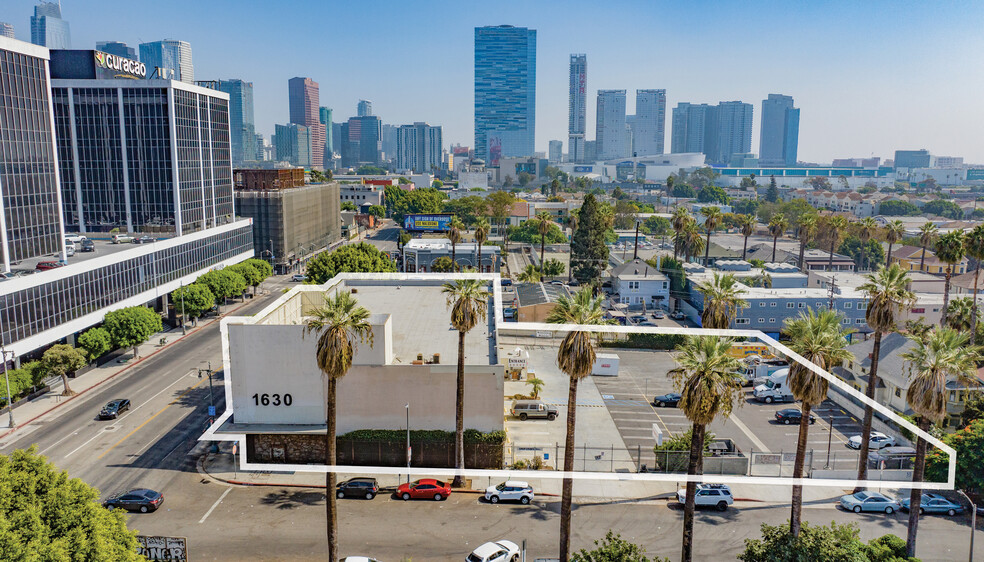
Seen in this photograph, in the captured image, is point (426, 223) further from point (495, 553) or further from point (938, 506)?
point (938, 506)

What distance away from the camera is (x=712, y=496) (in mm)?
29703

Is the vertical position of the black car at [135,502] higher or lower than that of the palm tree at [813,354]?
lower

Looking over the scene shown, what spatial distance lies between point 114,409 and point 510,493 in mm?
26360

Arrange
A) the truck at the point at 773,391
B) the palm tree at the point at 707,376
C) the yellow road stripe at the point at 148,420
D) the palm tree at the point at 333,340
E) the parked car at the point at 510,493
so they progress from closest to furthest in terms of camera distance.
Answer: the palm tree at the point at 707,376, the palm tree at the point at 333,340, the parked car at the point at 510,493, the yellow road stripe at the point at 148,420, the truck at the point at 773,391

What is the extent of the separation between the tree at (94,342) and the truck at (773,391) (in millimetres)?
47044

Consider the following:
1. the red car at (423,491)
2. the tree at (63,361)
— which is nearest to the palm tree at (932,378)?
the red car at (423,491)

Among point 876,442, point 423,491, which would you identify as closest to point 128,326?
point 423,491

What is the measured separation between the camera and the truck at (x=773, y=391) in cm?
4241

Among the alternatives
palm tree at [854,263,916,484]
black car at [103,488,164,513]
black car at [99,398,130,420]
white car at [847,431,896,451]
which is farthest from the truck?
black car at [99,398,130,420]

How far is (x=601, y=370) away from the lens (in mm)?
46969

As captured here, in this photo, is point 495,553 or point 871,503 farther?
point 871,503

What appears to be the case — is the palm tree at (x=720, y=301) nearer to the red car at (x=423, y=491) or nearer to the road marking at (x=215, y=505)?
the red car at (x=423, y=491)

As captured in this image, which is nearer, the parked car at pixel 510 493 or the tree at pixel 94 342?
the parked car at pixel 510 493

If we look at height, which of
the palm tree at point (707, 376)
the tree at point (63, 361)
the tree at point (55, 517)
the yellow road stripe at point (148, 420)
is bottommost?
the yellow road stripe at point (148, 420)
